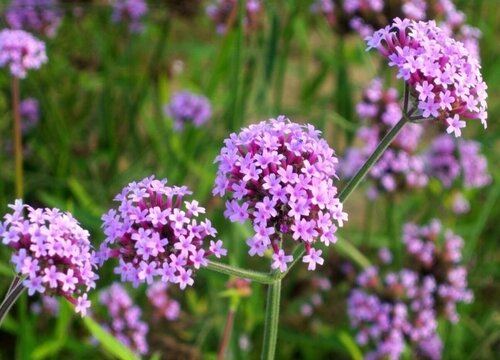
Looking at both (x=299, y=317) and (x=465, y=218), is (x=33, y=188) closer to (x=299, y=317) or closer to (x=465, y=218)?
(x=299, y=317)

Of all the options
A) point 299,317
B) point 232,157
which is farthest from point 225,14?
point 232,157

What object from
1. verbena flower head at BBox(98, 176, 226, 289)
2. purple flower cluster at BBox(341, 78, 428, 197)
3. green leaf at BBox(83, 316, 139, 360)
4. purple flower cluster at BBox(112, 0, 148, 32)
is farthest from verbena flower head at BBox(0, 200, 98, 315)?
purple flower cluster at BBox(112, 0, 148, 32)

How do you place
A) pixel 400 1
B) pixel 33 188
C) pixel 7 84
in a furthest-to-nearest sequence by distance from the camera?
pixel 7 84
pixel 33 188
pixel 400 1

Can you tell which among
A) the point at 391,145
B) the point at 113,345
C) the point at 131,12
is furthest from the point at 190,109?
the point at 113,345

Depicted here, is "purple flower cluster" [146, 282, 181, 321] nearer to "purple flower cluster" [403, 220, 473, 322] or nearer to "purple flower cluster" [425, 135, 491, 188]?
"purple flower cluster" [403, 220, 473, 322]

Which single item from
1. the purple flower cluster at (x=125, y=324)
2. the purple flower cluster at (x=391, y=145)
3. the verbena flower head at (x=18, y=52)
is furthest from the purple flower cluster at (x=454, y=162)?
the verbena flower head at (x=18, y=52)

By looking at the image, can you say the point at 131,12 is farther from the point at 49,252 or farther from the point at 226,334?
the point at 49,252

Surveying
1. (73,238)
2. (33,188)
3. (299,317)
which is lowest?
(73,238)

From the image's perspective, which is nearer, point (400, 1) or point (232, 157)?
point (232, 157)
